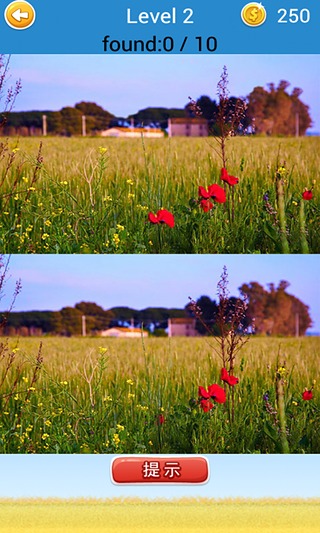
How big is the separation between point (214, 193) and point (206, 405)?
1391mm

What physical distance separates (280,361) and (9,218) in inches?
79.6

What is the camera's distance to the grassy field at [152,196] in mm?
10258

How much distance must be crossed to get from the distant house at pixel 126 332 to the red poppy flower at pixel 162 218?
718 mm

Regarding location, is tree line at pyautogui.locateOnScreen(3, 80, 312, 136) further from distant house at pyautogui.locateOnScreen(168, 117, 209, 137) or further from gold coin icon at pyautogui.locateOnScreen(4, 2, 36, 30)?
gold coin icon at pyautogui.locateOnScreen(4, 2, 36, 30)

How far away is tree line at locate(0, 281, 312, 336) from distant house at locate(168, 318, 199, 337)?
27mm

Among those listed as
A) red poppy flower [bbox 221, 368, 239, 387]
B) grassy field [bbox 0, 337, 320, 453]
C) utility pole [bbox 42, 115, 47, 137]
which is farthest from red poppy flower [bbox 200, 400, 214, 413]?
utility pole [bbox 42, 115, 47, 137]

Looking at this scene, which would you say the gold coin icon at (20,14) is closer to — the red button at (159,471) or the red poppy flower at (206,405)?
the red poppy flower at (206,405)

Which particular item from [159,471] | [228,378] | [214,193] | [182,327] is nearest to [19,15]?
[214,193]

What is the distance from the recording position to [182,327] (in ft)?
33.4

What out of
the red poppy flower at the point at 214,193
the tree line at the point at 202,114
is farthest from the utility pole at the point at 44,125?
the red poppy flower at the point at 214,193

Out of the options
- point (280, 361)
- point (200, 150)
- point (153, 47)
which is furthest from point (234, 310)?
point (153, 47)

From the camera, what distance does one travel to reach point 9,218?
10.3 metres

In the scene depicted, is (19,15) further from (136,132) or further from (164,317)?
(164,317)

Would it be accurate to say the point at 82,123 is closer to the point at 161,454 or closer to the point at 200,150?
the point at 200,150
